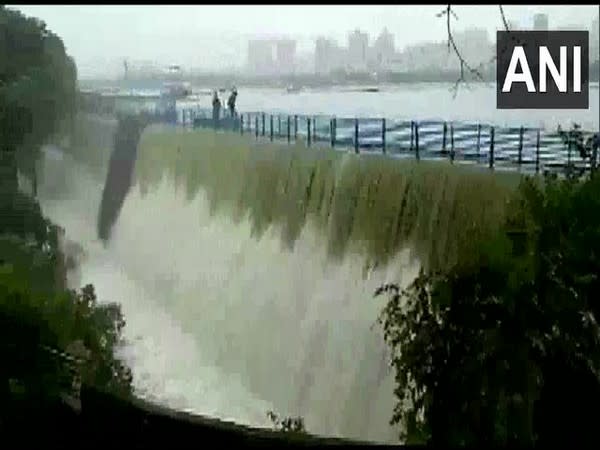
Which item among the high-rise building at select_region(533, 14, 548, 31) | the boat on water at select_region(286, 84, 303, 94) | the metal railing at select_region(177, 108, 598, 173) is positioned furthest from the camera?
the boat on water at select_region(286, 84, 303, 94)

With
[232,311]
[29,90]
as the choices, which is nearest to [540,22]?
[232,311]

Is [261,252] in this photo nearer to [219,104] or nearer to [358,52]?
[219,104]

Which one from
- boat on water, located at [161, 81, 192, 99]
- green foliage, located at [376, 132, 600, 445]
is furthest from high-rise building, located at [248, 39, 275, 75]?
green foliage, located at [376, 132, 600, 445]

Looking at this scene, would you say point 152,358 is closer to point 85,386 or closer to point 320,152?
point 85,386

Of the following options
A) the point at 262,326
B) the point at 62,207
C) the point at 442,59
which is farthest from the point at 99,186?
the point at 442,59

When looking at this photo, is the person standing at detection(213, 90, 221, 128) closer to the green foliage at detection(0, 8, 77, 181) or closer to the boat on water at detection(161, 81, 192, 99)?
the boat on water at detection(161, 81, 192, 99)

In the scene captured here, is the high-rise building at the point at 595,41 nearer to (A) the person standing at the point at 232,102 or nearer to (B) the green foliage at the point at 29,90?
(A) the person standing at the point at 232,102

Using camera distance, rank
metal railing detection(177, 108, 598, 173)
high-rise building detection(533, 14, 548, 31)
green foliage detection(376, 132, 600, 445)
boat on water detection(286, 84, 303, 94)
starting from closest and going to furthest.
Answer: high-rise building detection(533, 14, 548, 31)
green foliage detection(376, 132, 600, 445)
metal railing detection(177, 108, 598, 173)
boat on water detection(286, 84, 303, 94)
